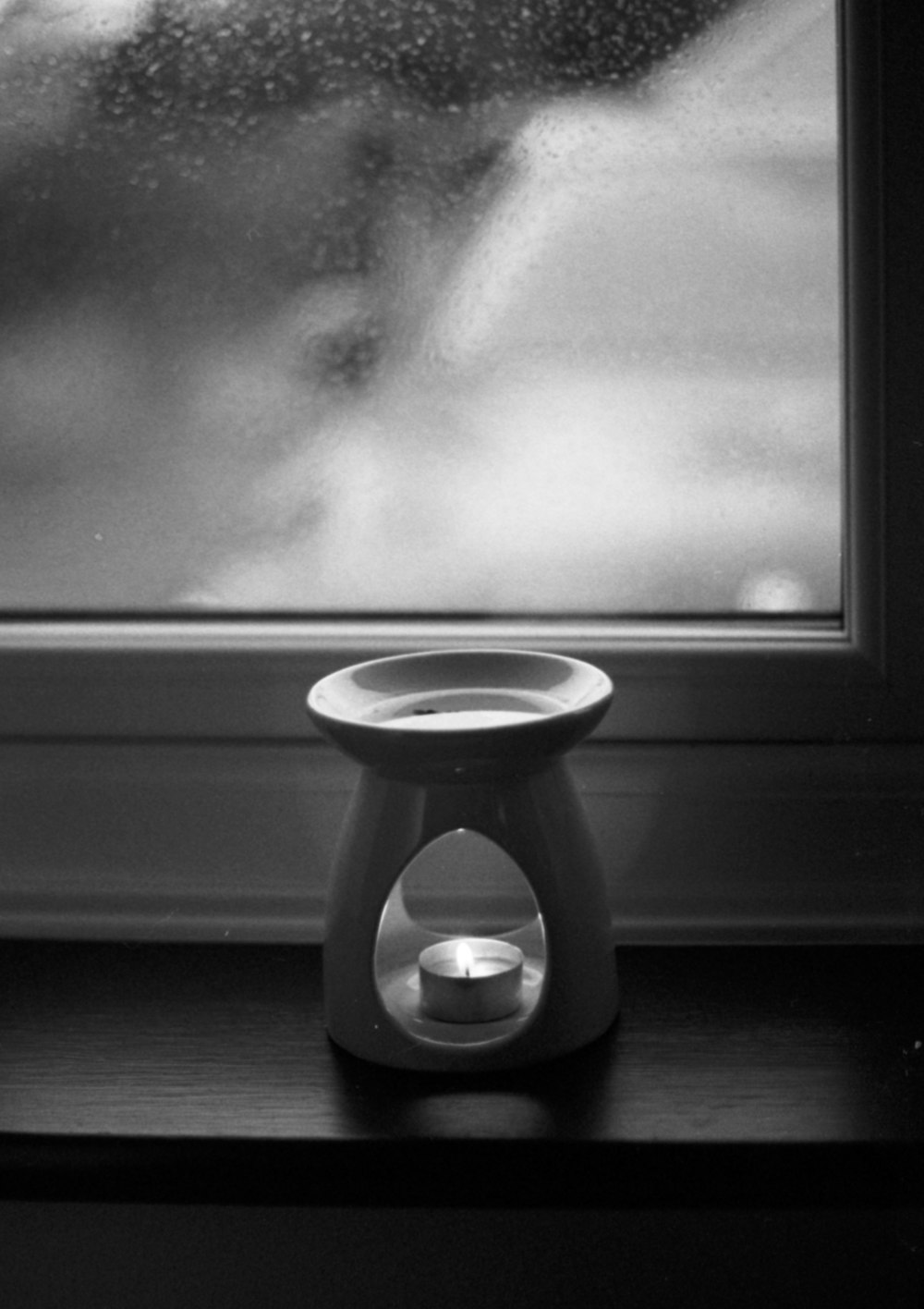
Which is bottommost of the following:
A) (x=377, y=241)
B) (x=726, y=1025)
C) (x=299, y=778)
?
(x=726, y=1025)

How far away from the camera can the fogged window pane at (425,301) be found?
780 millimetres

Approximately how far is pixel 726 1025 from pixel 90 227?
601 mm

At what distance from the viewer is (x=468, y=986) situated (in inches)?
25.5

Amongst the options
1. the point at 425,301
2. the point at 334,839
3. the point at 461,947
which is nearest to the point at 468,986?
the point at 461,947

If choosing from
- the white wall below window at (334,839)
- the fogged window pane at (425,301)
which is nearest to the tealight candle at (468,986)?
the white wall below window at (334,839)

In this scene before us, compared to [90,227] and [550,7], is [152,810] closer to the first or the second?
[90,227]

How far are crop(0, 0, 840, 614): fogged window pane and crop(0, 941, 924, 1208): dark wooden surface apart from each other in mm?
242

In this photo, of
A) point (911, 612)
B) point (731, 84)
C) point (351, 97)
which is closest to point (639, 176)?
point (731, 84)

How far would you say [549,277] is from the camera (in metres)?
0.80

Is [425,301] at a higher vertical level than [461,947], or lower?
higher

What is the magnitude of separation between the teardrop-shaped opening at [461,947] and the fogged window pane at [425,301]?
0.16m

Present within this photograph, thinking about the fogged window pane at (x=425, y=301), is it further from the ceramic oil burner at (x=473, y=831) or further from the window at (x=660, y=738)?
the ceramic oil burner at (x=473, y=831)

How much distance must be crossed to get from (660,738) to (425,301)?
299 millimetres

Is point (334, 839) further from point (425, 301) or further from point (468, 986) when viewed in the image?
point (425, 301)
